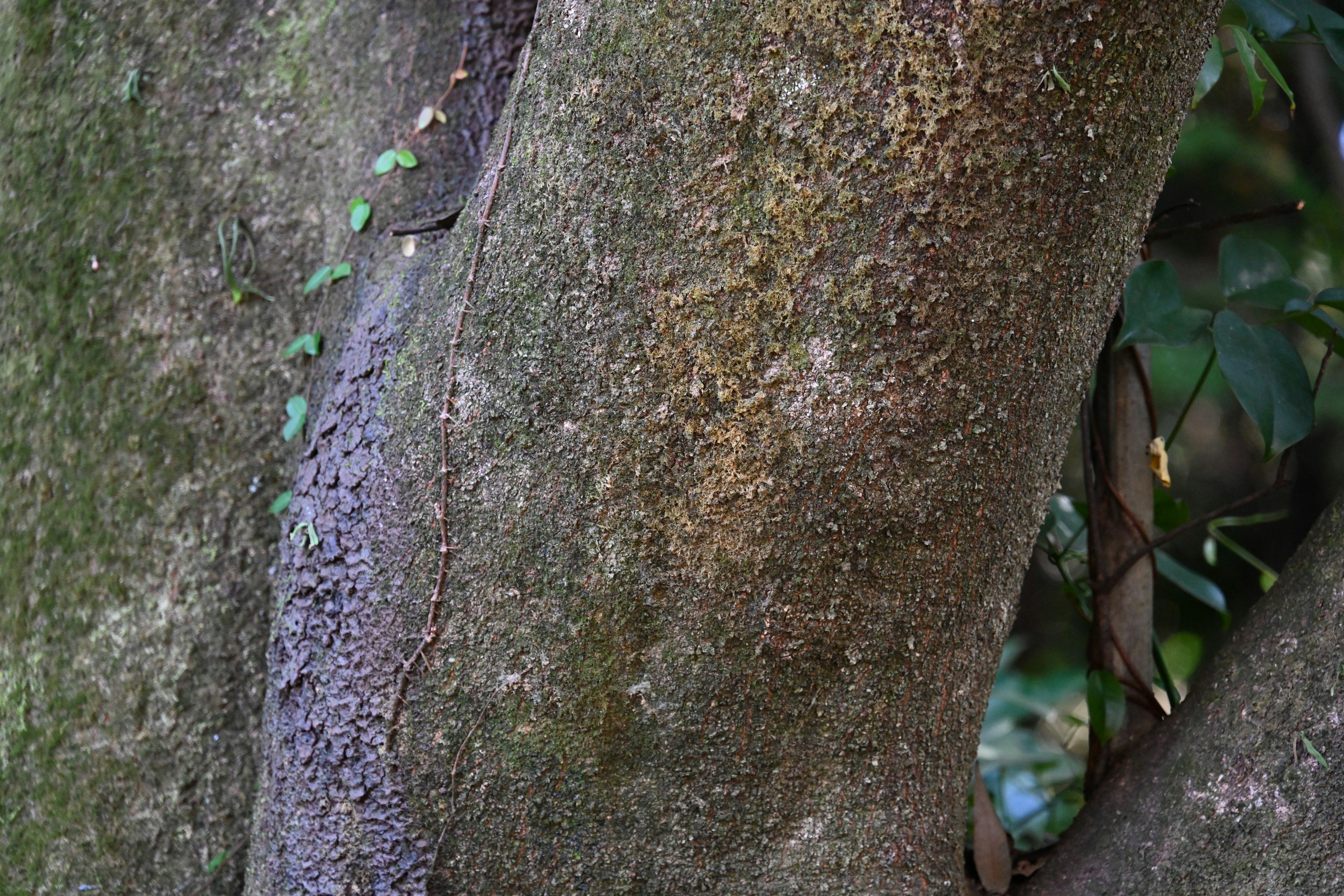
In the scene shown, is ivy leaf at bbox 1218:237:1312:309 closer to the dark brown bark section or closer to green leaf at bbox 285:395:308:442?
the dark brown bark section

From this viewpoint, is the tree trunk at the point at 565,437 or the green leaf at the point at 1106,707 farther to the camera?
the green leaf at the point at 1106,707

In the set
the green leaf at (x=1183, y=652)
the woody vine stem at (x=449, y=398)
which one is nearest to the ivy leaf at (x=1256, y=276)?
the woody vine stem at (x=449, y=398)

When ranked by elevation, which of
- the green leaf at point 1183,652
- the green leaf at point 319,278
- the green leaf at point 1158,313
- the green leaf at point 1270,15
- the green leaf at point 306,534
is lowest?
the green leaf at point 1183,652

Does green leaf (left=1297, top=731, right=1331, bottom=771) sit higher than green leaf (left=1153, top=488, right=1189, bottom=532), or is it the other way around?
green leaf (left=1297, top=731, right=1331, bottom=771)

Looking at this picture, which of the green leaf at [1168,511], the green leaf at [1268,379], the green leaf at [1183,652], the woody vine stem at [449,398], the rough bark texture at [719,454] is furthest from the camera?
the green leaf at [1183,652]

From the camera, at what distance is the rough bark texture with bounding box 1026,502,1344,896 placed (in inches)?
31.3

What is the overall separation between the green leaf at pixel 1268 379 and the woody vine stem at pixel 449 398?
0.76m

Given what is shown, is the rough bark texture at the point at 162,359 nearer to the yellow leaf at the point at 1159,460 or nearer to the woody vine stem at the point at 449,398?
the woody vine stem at the point at 449,398

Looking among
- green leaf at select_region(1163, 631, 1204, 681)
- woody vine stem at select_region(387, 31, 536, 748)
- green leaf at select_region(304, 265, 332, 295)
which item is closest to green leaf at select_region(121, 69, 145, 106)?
green leaf at select_region(304, 265, 332, 295)

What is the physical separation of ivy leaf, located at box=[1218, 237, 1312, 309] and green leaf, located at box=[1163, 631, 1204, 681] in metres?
2.55

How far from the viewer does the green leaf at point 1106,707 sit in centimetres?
116

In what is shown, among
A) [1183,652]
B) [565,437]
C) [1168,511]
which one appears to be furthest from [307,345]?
[1183,652]

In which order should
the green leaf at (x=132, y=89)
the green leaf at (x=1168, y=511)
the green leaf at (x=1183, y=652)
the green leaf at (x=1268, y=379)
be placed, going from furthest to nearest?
the green leaf at (x=1183, y=652), the green leaf at (x=1168, y=511), the green leaf at (x=132, y=89), the green leaf at (x=1268, y=379)

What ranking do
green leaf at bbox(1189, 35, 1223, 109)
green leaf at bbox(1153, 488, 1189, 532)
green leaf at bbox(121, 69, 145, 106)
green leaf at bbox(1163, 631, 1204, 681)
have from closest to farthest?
green leaf at bbox(1189, 35, 1223, 109) < green leaf at bbox(121, 69, 145, 106) < green leaf at bbox(1153, 488, 1189, 532) < green leaf at bbox(1163, 631, 1204, 681)
